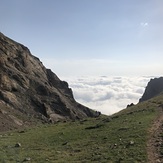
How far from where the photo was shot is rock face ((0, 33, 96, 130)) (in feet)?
305

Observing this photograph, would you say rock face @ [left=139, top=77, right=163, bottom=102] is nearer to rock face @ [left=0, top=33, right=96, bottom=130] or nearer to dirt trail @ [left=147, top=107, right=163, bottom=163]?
rock face @ [left=0, top=33, right=96, bottom=130]

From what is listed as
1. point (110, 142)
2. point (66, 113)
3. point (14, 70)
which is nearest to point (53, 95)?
point (66, 113)

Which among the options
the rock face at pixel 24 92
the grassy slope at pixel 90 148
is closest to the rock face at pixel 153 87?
the rock face at pixel 24 92

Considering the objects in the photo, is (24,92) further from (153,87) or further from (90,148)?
(153,87)

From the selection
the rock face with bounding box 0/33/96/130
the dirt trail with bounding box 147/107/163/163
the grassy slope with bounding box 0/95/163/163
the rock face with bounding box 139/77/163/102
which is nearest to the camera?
the dirt trail with bounding box 147/107/163/163

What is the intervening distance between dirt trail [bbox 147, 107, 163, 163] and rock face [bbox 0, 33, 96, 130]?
52.2m

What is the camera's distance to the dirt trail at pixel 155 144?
24953mm

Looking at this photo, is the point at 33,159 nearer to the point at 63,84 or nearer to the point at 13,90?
the point at 13,90

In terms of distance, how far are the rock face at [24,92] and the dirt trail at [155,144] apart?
171 feet

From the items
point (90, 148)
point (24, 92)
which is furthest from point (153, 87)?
point (90, 148)

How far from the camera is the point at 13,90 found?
103 metres

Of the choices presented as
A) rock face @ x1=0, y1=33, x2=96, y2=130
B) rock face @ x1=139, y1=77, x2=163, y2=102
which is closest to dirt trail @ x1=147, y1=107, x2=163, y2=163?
rock face @ x1=0, y1=33, x2=96, y2=130

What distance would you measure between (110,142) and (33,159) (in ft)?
29.1

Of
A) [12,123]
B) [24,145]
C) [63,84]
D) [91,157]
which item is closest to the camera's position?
[91,157]
